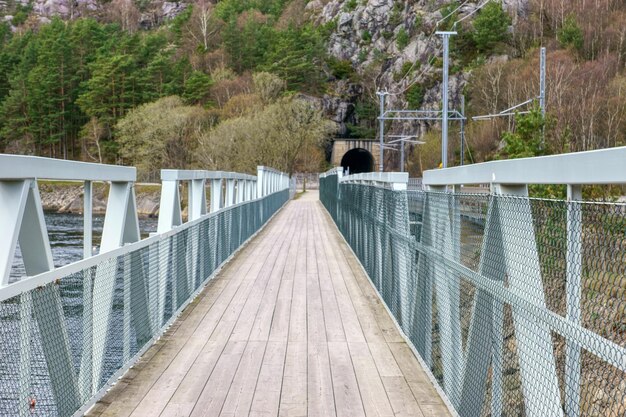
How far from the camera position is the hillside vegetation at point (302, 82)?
52.6 metres

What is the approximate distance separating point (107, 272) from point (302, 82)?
92160 mm

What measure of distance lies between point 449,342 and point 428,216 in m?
1.06

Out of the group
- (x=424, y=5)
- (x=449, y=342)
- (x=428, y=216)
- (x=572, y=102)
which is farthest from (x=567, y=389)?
(x=424, y=5)

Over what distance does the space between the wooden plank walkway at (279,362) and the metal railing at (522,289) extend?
352mm

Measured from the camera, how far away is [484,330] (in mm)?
3666

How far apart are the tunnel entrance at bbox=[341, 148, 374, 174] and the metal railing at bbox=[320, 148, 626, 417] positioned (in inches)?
3317

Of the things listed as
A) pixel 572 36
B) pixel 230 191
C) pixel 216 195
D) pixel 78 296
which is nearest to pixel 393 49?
pixel 572 36

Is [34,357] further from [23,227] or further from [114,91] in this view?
[114,91]

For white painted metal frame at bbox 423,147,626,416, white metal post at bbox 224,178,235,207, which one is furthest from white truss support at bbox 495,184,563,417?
white metal post at bbox 224,178,235,207

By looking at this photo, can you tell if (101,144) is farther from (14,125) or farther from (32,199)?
(32,199)

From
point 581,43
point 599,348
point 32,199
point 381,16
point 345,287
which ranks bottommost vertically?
point 345,287

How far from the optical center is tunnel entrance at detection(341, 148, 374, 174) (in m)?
91.2

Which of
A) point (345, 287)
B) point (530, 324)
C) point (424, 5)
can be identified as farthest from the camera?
point (424, 5)

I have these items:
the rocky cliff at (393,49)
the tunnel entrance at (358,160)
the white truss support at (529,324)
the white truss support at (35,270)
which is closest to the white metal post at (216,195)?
the white truss support at (35,270)
